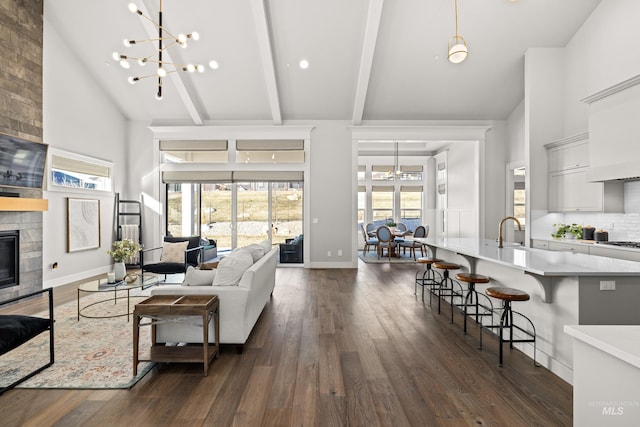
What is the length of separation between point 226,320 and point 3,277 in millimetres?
3743

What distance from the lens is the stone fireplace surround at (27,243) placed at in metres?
4.27

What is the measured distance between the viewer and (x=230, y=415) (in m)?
1.96

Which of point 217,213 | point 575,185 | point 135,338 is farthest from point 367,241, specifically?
point 135,338

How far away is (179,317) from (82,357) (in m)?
1.06

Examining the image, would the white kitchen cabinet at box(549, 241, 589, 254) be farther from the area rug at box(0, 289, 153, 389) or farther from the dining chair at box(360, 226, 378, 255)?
the area rug at box(0, 289, 153, 389)

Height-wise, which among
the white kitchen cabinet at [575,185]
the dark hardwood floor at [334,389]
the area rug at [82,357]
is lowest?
the dark hardwood floor at [334,389]

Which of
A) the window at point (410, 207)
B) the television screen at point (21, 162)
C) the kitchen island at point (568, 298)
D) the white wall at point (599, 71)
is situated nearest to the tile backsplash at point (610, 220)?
the white wall at point (599, 71)

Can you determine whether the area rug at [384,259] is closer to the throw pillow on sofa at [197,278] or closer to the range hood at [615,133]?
the range hood at [615,133]

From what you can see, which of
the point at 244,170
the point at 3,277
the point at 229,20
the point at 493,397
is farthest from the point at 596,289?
the point at 3,277

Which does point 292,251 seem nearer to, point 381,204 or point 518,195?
point 381,204

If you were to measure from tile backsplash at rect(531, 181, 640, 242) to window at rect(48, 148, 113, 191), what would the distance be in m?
8.02

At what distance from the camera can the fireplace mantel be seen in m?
3.97

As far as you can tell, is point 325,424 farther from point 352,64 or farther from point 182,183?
point 182,183

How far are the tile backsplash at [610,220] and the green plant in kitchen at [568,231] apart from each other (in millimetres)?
222
